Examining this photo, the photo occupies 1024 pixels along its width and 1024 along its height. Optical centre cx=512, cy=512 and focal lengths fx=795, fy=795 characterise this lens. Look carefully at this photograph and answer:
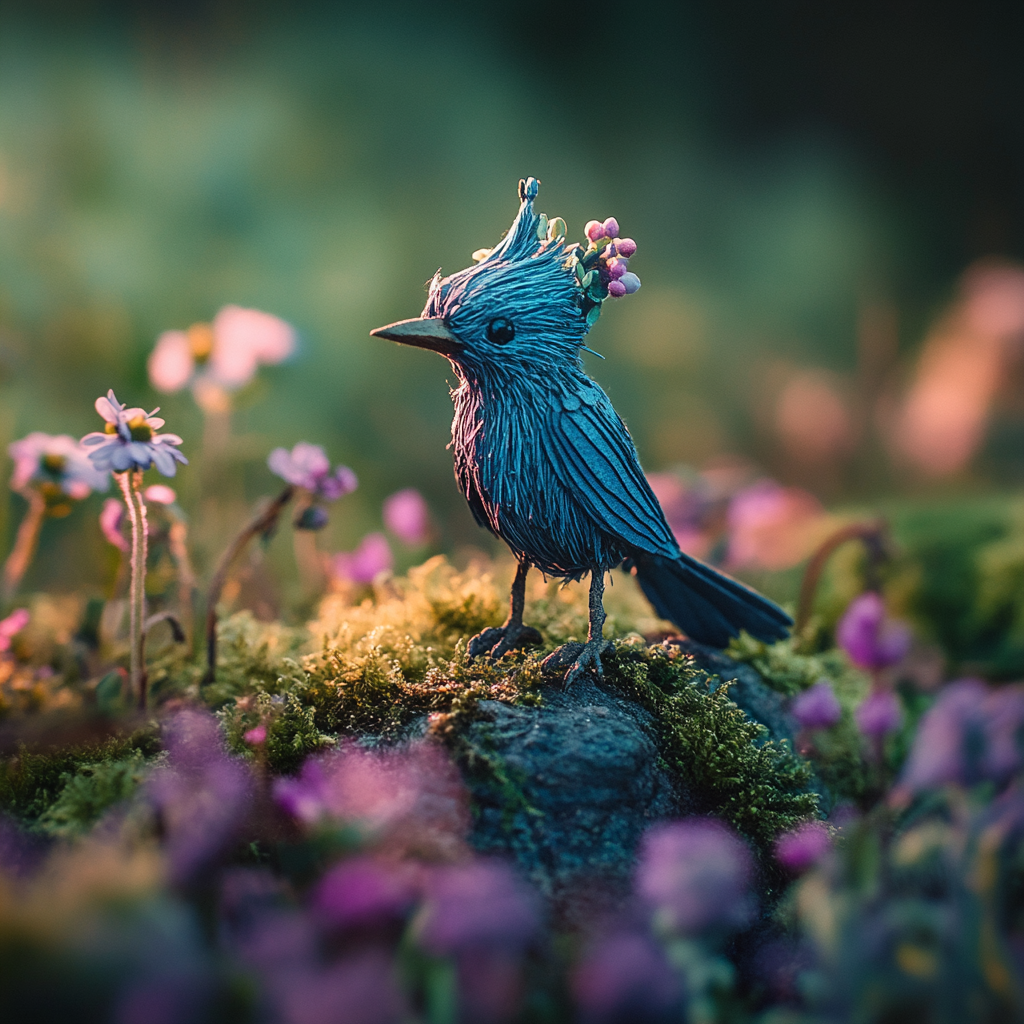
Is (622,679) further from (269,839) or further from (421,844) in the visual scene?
(269,839)

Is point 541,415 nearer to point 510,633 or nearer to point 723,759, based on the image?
point 510,633

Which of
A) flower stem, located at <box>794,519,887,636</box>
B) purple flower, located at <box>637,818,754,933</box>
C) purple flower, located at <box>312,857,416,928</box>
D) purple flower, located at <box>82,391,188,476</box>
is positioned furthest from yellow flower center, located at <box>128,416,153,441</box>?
flower stem, located at <box>794,519,887,636</box>

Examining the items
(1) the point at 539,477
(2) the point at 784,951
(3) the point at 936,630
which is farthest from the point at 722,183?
(2) the point at 784,951

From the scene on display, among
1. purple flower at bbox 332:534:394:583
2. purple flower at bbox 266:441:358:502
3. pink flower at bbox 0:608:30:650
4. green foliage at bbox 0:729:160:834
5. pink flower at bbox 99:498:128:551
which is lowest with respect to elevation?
green foliage at bbox 0:729:160:834

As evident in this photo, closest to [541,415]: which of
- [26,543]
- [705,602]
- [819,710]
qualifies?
[705,602]

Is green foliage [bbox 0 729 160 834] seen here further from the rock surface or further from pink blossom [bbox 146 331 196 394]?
pink blossom [bbox 146 331 196 394]

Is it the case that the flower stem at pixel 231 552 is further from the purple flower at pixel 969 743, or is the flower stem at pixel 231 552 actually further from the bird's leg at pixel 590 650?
the purple flower at pixel 969 743

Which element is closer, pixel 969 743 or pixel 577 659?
pixel 969 743
